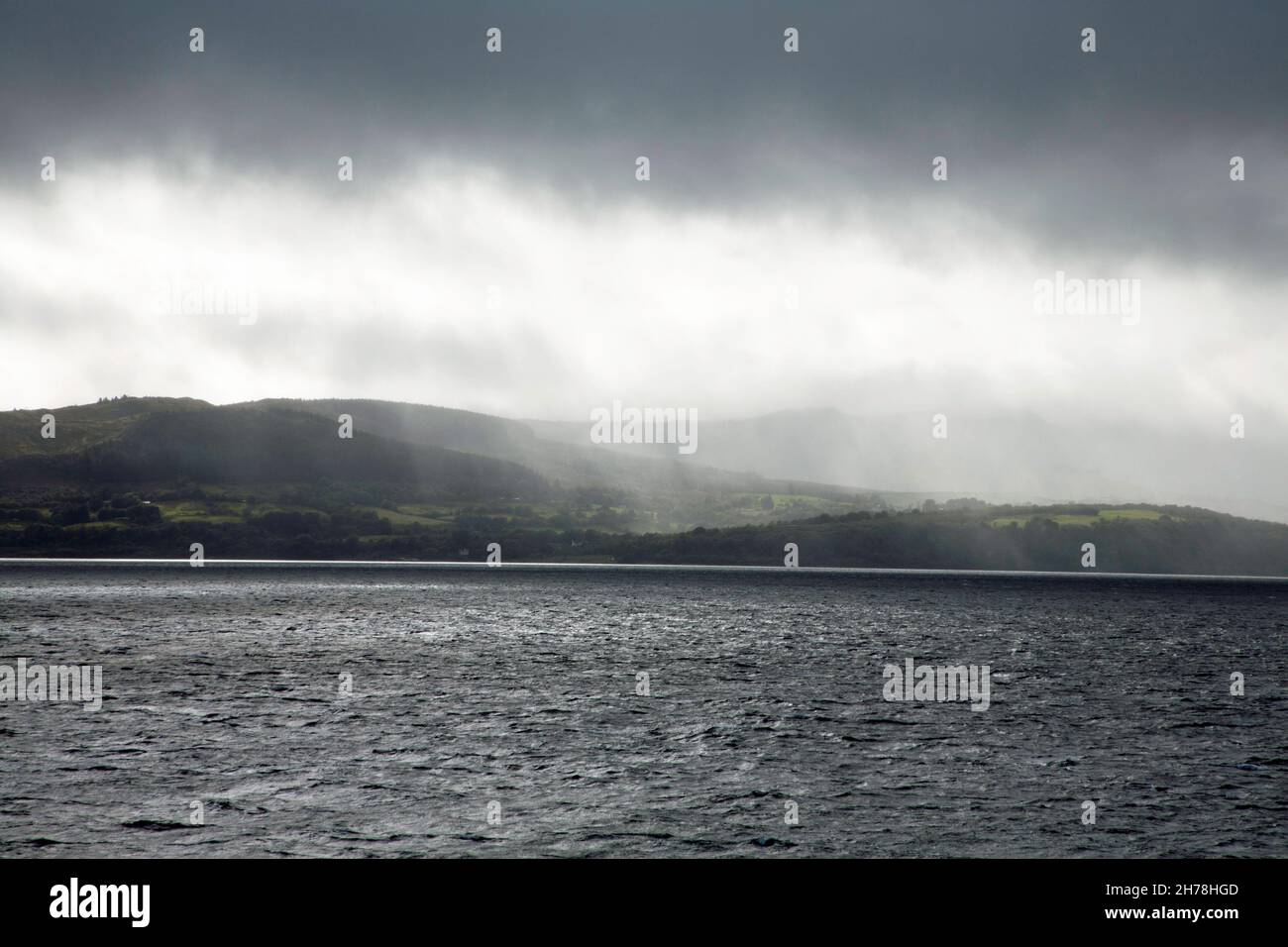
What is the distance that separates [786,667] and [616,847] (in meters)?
55.8

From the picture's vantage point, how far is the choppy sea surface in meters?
30.4

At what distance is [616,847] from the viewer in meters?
28.9

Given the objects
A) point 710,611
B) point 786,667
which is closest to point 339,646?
point 786,667

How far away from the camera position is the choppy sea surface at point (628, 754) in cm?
3039

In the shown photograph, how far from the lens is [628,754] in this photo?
43.6 meters
